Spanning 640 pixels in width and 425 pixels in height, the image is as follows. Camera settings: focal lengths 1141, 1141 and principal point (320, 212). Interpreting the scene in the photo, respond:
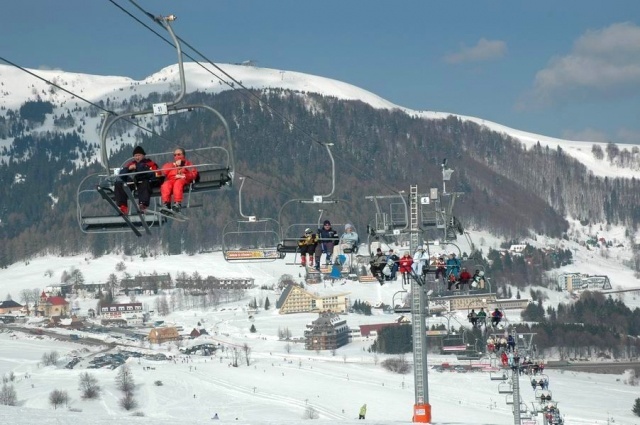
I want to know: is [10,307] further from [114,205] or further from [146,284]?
[114,205]

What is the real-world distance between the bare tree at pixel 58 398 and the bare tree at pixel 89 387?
5.11 feet

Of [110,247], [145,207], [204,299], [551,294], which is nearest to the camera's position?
[145,207]

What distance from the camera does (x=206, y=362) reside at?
297 feet

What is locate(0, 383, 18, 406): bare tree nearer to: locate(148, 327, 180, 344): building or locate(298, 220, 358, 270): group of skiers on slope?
locate(148, 327, 180, 344): building

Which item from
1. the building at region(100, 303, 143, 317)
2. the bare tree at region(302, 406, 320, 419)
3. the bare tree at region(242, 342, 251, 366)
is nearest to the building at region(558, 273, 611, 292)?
the building at region(100, 303, 143, 317)

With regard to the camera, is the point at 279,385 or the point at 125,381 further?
the point at 279,385

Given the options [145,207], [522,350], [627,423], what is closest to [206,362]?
[627,423]

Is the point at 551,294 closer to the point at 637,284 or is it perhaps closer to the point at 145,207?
the point at 637,284

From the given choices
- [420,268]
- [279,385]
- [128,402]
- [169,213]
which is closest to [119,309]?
[279,385]

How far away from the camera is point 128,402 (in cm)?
6600

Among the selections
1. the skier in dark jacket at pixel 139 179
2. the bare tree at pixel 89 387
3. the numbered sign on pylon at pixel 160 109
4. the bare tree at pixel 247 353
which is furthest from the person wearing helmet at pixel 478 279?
the bare tree at pixel 247 353

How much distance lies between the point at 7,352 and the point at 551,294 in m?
85.0

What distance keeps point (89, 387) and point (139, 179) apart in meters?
56.5

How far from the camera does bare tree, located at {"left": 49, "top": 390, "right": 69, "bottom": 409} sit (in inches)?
2576
